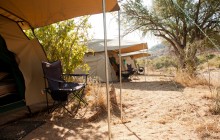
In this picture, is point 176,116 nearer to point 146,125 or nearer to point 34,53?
point 146,125

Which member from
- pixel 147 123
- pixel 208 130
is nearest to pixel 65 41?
pixel 147 123

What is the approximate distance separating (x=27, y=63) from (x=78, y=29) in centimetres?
200

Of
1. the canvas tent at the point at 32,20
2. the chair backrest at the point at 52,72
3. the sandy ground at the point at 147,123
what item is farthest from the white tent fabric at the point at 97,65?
the chair backrest at the point at 52,72

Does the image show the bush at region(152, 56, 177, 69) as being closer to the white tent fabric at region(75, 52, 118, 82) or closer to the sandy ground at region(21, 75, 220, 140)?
the white tent fabric at region(75, 52, 118, 82)

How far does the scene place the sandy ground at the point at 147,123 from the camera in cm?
385

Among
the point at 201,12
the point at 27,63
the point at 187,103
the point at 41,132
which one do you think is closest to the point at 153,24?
the point at 201,12

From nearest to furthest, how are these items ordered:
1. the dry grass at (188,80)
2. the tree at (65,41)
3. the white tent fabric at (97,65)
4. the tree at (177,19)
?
the tree at (65,41) < the dry grass at (188,80) < the tree at (177,19) < the white tent fabric at (97,65)

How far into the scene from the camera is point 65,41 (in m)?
6.30

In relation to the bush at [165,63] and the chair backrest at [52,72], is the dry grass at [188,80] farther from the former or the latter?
the chair backrest at [52,72]

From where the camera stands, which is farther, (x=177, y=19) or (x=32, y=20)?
(x=177, y=19)

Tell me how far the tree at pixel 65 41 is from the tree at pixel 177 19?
5615mm

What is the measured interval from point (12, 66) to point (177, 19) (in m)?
10.1

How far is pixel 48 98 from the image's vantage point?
5531 mm

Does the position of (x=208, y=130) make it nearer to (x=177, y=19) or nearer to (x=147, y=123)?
(x=147, y=123)
